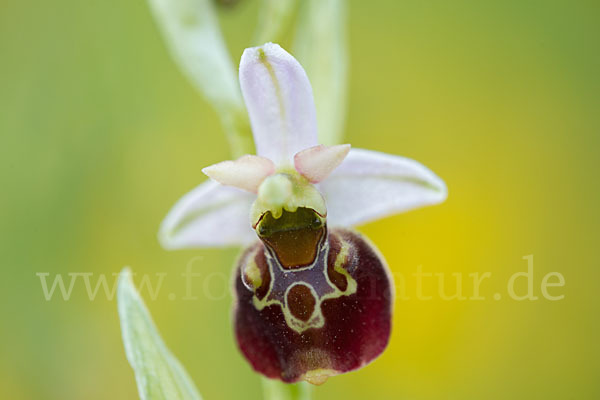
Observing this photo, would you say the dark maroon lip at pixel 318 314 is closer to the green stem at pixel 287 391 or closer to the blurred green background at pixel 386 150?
the green stem at pixel 287 391

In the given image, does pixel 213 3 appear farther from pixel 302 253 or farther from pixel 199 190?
pixel 302 253

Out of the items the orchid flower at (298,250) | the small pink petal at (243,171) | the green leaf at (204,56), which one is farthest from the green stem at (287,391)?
the green leaf at (204,56)

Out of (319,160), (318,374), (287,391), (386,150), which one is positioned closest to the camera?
(318,374)

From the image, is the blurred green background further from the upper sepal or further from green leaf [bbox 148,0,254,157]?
the upper sepal

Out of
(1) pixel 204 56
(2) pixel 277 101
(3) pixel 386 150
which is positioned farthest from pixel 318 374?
(3) pixel 386 150

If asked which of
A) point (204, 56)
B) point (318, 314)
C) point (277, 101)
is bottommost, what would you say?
point (318, 314)

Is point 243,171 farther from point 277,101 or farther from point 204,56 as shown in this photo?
point 204,56
